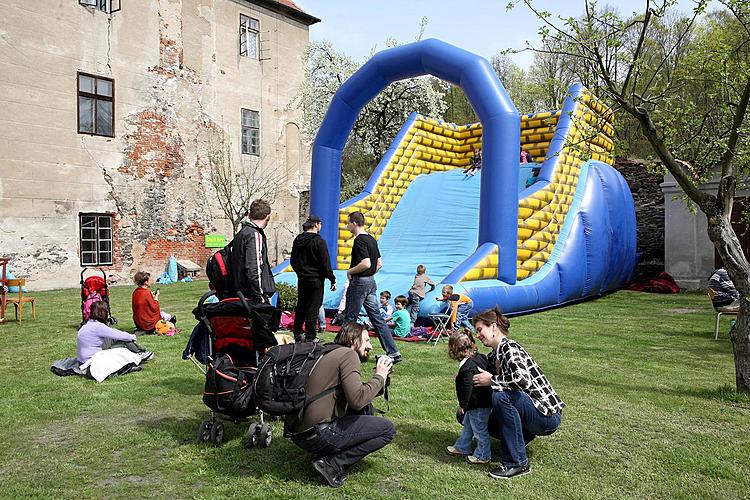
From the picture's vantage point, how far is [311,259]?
6.39 metres

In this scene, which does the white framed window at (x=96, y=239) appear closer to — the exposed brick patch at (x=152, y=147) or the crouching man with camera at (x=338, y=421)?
the exposed brick patch at (x=152, y=147)

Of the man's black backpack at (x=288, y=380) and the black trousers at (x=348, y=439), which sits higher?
the man's black backpack at (x=288, y=380)

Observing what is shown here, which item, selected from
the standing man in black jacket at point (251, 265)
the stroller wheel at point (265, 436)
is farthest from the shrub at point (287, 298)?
the stroller wheel at point (265, 436)

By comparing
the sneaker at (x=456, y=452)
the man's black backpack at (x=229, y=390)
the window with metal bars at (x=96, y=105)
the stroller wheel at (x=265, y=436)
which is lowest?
the sneaker at (x=456, y=452)

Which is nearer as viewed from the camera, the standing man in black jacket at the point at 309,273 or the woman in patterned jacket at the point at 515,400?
the woman in patterned jacket at the point at 515,400

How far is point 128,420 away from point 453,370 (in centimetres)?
292

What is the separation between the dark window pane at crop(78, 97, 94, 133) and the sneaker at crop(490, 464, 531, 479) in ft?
49.9

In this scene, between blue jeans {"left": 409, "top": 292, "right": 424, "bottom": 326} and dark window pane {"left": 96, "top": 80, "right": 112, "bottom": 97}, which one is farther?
dark window pane {"left": 96, "top": 80, "right": 112, "bottom": 97}

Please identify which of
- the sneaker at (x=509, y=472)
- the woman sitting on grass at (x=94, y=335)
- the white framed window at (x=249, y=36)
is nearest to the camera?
the sneaker at (x=509, y=472)

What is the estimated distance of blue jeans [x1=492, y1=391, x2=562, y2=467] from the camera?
11.7ft

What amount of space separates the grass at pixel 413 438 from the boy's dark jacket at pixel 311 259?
1.20 meters

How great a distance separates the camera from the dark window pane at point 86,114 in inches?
630

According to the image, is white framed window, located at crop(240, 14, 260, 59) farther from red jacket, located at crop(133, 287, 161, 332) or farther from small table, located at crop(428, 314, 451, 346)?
small table, located at crop(428, 314, 451, 346)

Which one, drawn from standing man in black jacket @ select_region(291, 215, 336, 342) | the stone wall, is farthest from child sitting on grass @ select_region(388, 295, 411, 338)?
the stone wall
